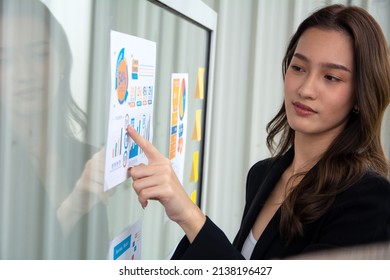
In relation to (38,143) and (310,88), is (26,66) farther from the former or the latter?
(310,88)

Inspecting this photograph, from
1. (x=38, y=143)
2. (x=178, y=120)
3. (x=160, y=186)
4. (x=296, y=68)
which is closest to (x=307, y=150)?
(x=296, y=68)

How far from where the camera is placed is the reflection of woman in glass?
1.64ft

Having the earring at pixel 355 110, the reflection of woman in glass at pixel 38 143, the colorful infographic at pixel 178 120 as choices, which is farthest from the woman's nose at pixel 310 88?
the reflection of woman in glass at pixel 38 143

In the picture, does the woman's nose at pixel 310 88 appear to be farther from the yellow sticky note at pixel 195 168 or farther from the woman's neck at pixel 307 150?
the yellow sticky note at pixel 195 168

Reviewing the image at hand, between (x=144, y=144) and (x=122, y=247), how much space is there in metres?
0.19

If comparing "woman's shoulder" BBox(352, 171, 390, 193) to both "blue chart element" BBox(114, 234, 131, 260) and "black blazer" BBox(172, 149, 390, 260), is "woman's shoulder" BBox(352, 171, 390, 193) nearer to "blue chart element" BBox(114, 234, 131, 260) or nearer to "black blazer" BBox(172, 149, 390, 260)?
"black blazer" BBox(172, 149, 390, 260)

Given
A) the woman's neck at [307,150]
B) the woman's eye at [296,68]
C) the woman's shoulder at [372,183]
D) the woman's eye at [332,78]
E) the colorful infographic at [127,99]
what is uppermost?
the woman's eye at [296,68]

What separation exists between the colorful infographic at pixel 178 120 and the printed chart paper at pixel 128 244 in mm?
214

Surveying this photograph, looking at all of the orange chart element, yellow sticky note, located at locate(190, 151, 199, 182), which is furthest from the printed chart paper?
yellow sticky note, located at locate(190, 151, 199, 182)

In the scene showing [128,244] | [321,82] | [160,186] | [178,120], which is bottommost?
[128,244]

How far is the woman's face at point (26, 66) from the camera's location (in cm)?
49

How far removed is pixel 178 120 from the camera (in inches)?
41.2

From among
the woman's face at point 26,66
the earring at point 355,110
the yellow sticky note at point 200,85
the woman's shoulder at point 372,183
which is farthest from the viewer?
the yellow sticky note at point 200,85

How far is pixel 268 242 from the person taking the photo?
0.96m
